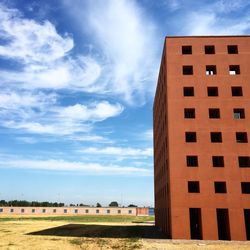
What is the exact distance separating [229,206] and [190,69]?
18711mm

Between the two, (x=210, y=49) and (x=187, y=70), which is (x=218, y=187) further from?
(x=210, y=49)

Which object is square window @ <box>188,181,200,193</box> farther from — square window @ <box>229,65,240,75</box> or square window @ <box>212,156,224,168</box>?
square window @ <box>229,65,240,75</box>

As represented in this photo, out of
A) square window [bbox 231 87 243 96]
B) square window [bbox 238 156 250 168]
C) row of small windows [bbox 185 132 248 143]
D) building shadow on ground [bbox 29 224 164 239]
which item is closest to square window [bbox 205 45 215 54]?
square window [bbox 231 87 243 96]

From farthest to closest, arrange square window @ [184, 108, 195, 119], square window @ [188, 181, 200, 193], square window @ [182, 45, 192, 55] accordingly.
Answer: square window @ [182, 45, 192, 55] < square window @ [184, 108, 195, 119] < square window @ [188, 181, 200, 193]

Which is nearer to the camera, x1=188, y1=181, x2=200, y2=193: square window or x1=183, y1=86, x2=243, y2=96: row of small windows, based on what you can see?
x1=188, y1=181, x2=200, y2=193: square window

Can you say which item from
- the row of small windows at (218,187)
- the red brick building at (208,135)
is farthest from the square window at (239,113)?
the row of small windows at (218,187)

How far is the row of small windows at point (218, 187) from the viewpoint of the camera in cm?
3792

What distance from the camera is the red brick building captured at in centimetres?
3656

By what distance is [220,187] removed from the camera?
38656 mm

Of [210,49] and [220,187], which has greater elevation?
[210,49]

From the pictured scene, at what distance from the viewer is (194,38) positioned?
42.6 metres

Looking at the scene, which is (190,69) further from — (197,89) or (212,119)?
(212,119)

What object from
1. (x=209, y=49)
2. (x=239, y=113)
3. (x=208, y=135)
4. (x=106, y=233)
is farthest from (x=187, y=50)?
(x=106, y=233)

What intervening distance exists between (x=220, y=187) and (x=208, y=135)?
6650 mm
